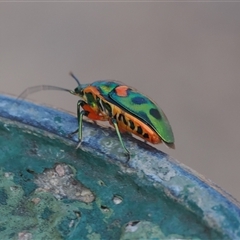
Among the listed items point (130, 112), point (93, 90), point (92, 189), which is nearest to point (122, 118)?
point (130, 112)

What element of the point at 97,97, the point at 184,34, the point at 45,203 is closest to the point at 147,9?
the point at 184,34

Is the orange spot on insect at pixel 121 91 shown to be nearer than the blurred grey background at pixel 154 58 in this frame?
Yes

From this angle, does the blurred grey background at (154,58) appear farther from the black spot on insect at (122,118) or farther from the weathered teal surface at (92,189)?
the weathered teal surface at (92,189)

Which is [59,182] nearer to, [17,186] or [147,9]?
[17,186]

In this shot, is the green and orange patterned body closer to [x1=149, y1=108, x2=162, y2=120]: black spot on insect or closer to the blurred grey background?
[x1=149, y1=108, x2=162, y2=120]: black spot on insect

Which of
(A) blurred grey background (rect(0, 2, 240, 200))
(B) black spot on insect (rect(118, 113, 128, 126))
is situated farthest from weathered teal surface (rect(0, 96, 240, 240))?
(A) blurred grey background (rect(0, 2, 240, 200))

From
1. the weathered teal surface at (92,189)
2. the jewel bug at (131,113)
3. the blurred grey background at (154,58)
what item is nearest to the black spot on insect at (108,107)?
the jewel bug at (131,113)

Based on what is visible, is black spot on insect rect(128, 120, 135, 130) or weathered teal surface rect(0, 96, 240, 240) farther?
black spot on insect rect(128, 120, 135, 130)
